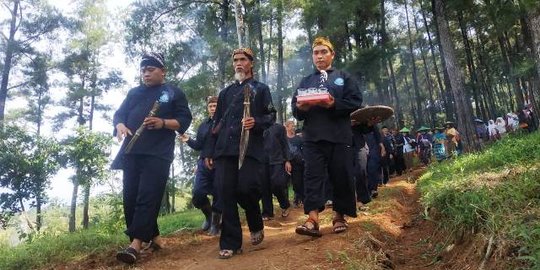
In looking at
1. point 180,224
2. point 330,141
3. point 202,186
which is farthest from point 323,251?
point 180,224

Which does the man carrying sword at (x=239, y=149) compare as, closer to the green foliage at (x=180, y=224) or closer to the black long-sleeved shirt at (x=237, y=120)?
the black long-sleeved shirt at (x=237, y=120)

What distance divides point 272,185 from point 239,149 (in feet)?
10.6

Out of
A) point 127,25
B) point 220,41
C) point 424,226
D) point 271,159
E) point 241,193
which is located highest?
point 127,25

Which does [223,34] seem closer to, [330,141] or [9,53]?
[9,53]

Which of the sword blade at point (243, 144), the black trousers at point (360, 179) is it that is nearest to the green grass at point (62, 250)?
the sword blade at point (243, 144)

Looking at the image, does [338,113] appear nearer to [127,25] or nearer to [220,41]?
[220,41]

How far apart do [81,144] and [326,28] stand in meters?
12.0

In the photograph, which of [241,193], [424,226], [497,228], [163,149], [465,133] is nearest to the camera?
[497,228]

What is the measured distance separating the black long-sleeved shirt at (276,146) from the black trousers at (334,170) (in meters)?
2.87

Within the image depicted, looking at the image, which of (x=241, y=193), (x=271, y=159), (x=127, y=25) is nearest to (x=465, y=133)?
(x=271, y=159)

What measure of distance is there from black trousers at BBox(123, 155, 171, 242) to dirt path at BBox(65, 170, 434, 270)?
33 cm

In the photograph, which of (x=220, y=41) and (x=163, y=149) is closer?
(x=163, y=149)

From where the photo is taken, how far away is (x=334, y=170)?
14.1ft

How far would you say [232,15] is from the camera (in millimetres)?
17516
